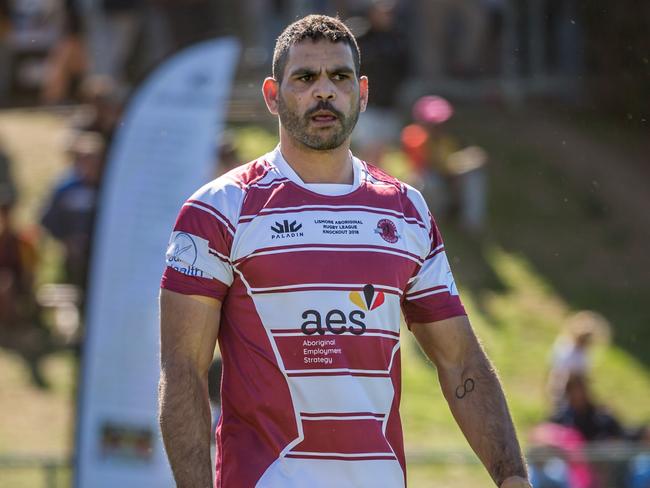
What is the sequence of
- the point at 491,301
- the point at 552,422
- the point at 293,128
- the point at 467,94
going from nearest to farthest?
the point at 293,128
the point at 552,422
the point at 491,301
the point at 467,94

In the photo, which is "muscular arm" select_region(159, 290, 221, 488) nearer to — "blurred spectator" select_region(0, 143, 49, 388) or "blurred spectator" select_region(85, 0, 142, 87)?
"blurred spectator" select_region(0, 143, 49, 388)

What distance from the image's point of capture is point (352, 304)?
11.6 feet

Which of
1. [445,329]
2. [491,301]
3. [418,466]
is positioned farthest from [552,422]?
[445,329]

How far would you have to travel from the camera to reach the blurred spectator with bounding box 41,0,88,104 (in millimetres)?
14250

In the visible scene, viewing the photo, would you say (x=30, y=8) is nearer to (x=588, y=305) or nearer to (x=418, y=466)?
(x=588, y=305)

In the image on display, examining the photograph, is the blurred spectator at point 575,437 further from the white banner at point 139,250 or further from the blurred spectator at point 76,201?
the blurred spectator at point 76,201

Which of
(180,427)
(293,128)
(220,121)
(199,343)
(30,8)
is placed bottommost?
(180,427)

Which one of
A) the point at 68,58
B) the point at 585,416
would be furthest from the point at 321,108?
the point at 68,58

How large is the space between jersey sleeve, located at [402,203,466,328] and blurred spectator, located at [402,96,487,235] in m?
7.68

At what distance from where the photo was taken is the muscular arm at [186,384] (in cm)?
342

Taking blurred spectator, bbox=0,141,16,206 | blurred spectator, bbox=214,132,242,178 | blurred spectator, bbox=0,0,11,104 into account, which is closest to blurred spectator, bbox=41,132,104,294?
blurred spectator, bbox=0,141,16,206

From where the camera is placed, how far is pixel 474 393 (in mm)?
3766

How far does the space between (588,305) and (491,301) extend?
0.97m

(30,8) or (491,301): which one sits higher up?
(30,8)
